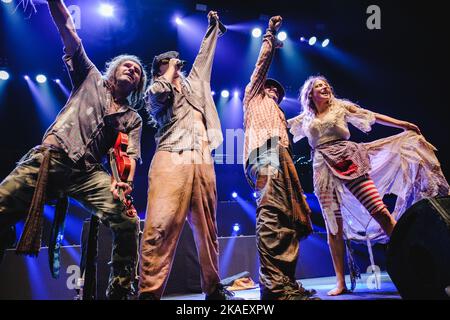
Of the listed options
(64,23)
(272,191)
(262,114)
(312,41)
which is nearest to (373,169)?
(262,114)

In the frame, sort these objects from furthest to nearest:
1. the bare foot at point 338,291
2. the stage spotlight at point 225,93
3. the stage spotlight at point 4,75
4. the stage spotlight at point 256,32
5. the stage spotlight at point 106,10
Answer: the stage spotlight at point 225,93 → the stage spotlight at point 256,32 → the stage spotlight at point 4,75 → the stage spotlight at point 106,10 → the bare foot at point 338,291

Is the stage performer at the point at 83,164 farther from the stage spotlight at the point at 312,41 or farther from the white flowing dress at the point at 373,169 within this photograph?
the stage spotlight at the point at 312,41

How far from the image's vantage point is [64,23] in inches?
90.5

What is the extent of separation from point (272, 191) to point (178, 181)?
69 centimetres

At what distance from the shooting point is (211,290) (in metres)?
2.28

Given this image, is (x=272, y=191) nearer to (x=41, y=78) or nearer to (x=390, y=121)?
(x=390, y=121)

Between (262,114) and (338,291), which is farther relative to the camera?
(338,291)

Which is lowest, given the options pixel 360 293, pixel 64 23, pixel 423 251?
pixel 360 293

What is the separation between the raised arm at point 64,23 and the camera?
7.30 feet

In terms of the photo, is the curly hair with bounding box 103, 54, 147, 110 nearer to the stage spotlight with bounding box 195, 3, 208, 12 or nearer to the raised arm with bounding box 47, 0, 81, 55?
the raised arm with bounding box 47, 0, 81, 55

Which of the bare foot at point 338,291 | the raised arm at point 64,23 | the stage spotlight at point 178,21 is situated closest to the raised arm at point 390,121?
the bare foot at point 338,291
